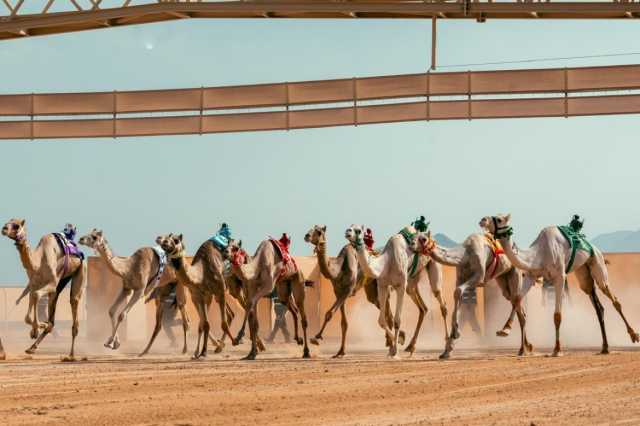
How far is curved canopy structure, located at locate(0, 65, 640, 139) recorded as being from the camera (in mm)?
33719

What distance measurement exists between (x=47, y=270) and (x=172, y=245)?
3213mm

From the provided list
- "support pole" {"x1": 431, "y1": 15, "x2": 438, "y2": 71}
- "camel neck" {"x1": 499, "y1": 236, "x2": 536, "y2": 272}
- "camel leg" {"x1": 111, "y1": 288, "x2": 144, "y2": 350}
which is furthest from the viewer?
"support pole" {"x1": 431, "y1": 15, "x2": 438, "y2": 71}

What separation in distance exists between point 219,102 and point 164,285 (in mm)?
9096

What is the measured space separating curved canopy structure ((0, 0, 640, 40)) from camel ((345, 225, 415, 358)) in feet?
23.0

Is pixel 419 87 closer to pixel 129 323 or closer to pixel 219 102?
pixel 219 102

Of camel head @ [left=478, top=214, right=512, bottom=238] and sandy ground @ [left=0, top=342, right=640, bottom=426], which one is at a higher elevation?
camel head @ [left=478, top=214, right=512, bottom=238]

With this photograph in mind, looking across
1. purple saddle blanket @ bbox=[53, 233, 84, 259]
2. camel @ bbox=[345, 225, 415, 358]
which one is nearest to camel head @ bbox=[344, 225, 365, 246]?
camel @ bbox=[345, 225, 415, 358]

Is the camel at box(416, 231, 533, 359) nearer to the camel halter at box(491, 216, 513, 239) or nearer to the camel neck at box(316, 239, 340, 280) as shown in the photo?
the camel halter at box(491, 216, 513, 239)

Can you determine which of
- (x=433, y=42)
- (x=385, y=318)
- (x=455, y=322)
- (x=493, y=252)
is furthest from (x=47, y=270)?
(x=433, y=42)

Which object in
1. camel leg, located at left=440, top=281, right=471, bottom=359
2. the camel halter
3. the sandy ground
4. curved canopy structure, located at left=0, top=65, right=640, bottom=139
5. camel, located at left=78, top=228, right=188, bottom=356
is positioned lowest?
the sandy ground

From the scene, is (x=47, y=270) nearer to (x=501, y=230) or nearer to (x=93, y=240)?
(x=93, y=240)

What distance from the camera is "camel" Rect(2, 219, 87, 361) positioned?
82.7 ft

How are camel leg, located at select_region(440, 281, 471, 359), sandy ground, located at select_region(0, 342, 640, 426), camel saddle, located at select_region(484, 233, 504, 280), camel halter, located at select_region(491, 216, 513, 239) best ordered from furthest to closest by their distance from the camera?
camel saddle, located at select_region(484, 233, 504, 280) → camel halter, located at select_region(491, 216, 513, 239) → camel leg, located at select_region(440, 281, 471, 359) → sandy ground, located at select_region(0, 342, 640, 426)

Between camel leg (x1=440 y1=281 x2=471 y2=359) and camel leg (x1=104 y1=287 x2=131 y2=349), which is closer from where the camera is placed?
camel leg (x1=440 y1=281 x2=471 y2=359)
